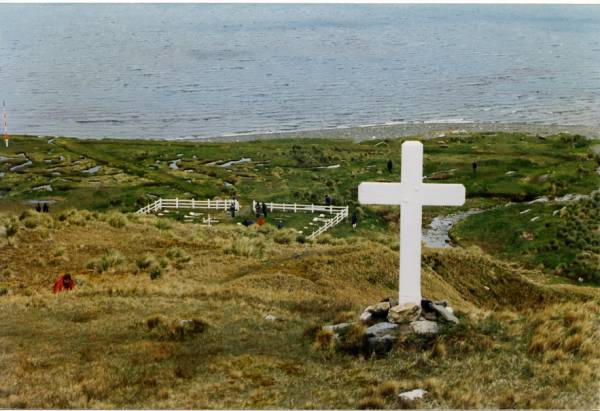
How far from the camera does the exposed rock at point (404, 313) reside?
42.9 ft

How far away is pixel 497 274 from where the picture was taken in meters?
24.0

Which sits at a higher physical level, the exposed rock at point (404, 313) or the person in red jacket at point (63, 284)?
the exposed rock at point (404, 313)

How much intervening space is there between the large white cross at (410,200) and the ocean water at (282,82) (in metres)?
58.7

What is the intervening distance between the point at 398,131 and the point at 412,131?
64.9 inches

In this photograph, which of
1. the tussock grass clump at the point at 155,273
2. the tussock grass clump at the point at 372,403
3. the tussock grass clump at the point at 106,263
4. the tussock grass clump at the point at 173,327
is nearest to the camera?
the tussock grass clump at the point at 372,403

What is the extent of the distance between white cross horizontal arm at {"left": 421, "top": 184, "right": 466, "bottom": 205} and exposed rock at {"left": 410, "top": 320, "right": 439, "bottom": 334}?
2.06 m

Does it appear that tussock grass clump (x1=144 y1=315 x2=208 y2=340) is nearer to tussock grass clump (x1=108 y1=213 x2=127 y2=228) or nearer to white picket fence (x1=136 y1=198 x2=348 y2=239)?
tussock grass clump (x1=108 y1=213 x2=127 y2=228)

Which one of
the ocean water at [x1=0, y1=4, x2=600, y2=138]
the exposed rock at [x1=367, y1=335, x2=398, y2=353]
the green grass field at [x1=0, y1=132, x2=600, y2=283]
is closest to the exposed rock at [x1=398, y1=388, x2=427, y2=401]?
the exposed rock at [x1=367, y1=335, x2=398, y2=353]

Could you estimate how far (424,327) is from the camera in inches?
506

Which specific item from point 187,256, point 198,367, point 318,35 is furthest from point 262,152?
point 318,35

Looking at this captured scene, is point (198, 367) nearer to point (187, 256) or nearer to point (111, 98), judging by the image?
point (187, 256)

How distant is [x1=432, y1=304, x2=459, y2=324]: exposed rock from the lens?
13297 millimetres

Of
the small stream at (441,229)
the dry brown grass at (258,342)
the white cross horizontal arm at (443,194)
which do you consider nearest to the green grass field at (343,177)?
the small stream at (441,229)

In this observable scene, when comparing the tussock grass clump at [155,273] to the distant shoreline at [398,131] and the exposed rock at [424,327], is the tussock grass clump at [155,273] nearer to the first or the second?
the exposed rock at [424,327]
